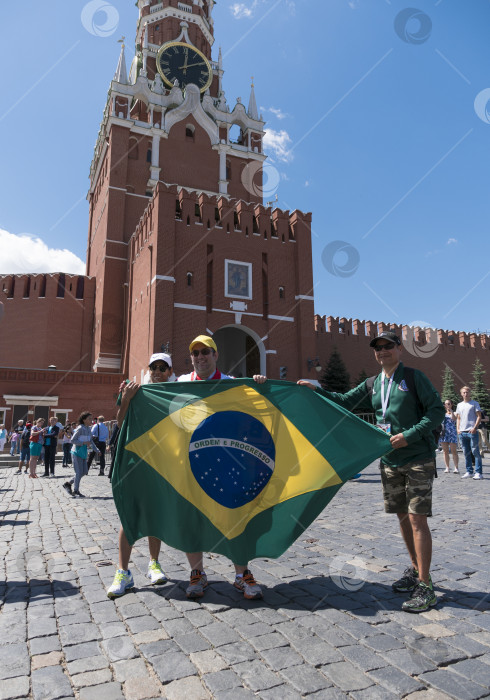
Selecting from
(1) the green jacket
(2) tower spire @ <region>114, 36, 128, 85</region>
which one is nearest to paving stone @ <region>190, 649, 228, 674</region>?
(1) the green jacket

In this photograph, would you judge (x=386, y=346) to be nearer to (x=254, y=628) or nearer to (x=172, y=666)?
(x=254, y=628)

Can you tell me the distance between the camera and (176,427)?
11.6 ft

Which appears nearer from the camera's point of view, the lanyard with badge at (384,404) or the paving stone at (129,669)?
the paving stone at (129,669)

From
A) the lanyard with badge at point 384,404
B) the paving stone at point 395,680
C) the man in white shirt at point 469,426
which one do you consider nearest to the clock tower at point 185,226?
the man in white shirt at point 469,426

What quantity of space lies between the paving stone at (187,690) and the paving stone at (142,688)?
0.05m

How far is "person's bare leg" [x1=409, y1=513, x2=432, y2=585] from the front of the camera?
119 inches

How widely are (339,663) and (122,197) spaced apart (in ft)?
107

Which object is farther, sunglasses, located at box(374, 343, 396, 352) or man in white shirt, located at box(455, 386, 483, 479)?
man in white shirt, located at box(455, 386, 483, 479)

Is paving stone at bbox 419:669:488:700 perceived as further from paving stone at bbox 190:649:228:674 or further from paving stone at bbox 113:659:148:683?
paving stone at bbox 113:659:148:683

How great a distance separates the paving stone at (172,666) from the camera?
2165 mm

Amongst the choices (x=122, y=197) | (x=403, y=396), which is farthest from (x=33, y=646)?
(x=122, y=197)

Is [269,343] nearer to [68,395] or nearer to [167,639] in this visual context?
[68,395]

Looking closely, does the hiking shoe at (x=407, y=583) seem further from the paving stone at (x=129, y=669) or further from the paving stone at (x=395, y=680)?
the paving stone at (x=129, y=669)

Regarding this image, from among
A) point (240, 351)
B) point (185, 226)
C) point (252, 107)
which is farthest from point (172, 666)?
point (252, 107)
